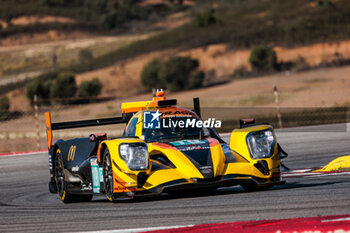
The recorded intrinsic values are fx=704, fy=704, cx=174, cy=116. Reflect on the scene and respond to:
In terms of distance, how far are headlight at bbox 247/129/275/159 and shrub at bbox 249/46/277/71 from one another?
58017 millimetres

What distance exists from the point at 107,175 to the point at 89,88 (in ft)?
187

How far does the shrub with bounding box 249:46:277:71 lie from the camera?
67.0m

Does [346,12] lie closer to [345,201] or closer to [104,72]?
[104,72]

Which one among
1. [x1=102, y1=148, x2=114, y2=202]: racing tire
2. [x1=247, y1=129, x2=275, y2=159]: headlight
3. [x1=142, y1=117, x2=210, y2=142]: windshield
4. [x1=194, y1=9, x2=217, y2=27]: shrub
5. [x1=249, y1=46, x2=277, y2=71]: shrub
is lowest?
[x1=102, y1=148, x2=114, y2=202]: racing tire

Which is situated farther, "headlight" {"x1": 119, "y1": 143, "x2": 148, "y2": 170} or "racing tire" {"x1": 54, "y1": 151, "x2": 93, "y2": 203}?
"racing tire" {"x1": 54, "y1": 151, "x2": 93, "y2": 203}

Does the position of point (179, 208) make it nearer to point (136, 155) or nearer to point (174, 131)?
point (136, 155)

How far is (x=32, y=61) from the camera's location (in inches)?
3848

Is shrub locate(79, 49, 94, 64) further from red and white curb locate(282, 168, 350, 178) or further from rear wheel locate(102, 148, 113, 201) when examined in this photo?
rear wheel locate(102, 148, 113, 201)

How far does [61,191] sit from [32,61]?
89.3 m

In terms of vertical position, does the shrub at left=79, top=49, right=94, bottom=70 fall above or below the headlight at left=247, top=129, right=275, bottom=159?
above

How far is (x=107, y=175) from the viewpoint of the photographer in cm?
912

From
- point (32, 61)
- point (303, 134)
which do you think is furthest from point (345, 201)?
point (32, 61)

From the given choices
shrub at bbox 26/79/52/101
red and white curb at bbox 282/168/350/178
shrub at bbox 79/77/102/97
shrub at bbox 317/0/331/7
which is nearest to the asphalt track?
red and white curb at bbox 282/168/350/178

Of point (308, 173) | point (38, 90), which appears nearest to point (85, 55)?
point (38, 90)
